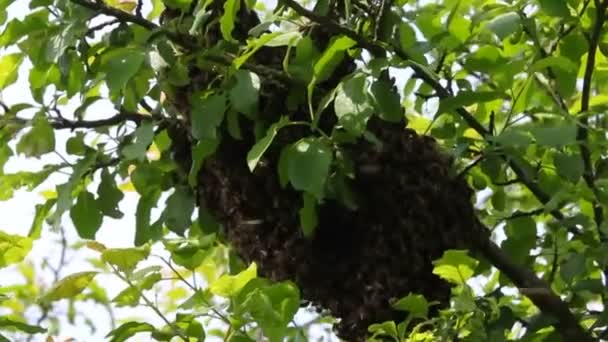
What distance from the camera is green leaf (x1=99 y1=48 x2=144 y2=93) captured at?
1681 millimetres

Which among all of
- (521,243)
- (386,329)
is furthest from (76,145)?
(521,243)

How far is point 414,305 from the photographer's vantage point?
5.37 ft

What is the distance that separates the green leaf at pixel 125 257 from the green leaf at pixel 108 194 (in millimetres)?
225

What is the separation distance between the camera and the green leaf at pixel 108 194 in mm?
1988

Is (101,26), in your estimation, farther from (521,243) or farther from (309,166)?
(521,243)

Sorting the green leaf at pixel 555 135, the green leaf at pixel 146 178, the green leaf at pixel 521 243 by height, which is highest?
the green leaf at pixel 555 135

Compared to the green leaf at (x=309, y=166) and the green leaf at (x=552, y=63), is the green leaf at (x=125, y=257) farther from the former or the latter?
the green leaf at (x=552, y=63)

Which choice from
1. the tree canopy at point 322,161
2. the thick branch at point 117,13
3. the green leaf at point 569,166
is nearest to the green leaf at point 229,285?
the tree canopy at point 322,161

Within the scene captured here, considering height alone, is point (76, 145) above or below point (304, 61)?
below

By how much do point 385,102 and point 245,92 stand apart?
0.69ft

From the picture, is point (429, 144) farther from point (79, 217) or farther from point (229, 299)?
point (79, 217)

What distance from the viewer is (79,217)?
1.98 metres

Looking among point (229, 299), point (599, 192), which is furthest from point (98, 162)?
point (599, 192)

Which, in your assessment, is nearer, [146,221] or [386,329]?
[386,329]
